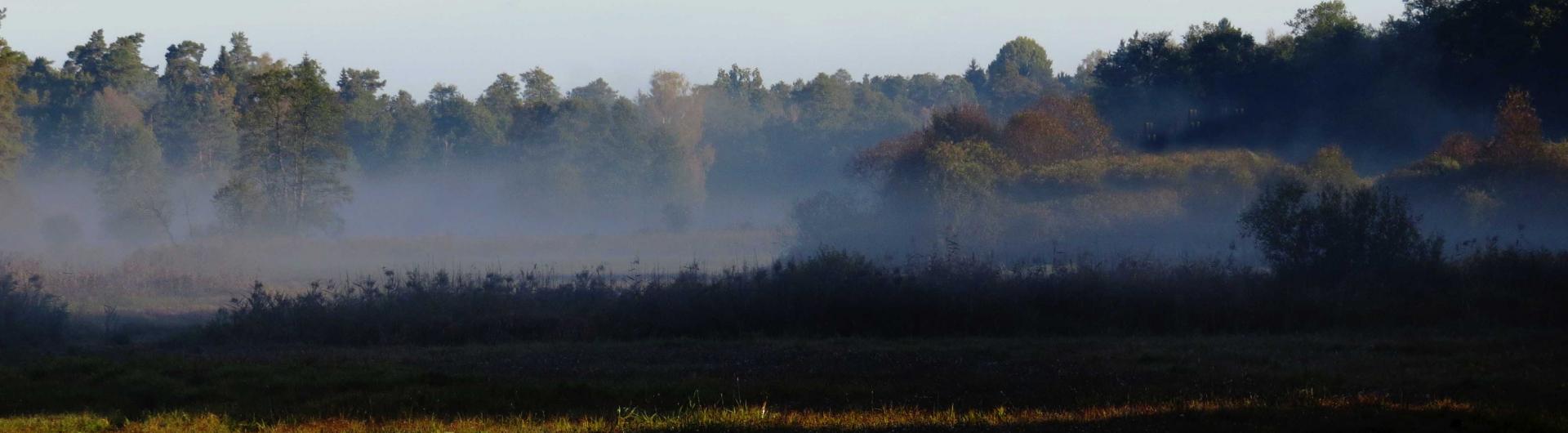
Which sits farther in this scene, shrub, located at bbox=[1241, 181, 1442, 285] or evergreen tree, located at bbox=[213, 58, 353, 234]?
evergreen tree, located at bbox=[213, 58, 353, 234]

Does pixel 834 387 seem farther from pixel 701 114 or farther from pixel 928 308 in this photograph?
pixel 701 114

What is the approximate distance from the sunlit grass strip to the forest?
0.26 feet

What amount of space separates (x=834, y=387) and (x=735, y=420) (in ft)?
10.3

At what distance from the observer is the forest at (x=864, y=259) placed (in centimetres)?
1369

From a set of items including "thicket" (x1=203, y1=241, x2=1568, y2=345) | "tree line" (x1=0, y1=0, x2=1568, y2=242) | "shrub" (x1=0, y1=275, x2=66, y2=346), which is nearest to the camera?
"thicket" (x1=203, y1=241, x2=1568, y2=345)

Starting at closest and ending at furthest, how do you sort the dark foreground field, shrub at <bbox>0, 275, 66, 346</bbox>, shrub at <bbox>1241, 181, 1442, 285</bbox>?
the dark foreground field → shrub at <bbox>0, 275, 66, 346</bbox> → shrub at <bbox>1241, 181, 1442, 285</bbox>

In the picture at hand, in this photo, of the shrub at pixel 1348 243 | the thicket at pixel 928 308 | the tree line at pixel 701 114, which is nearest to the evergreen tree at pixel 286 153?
the tree line at pixel 701 114

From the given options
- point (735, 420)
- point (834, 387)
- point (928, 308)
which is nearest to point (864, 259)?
point (928, 308)

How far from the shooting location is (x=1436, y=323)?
70.4 ft

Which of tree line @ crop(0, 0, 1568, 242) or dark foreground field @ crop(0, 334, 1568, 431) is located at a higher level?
tree line @ crop(0, 0, 1568, 242)

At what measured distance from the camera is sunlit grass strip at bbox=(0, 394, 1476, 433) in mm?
11227

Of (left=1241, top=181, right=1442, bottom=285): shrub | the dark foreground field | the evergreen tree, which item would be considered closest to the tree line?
the evergreen tree

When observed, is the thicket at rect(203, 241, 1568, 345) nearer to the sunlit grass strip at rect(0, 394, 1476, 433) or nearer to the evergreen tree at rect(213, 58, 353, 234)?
the sunlit grass strip at rect(0, 394, 1476, 433)

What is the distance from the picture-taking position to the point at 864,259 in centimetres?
2738
